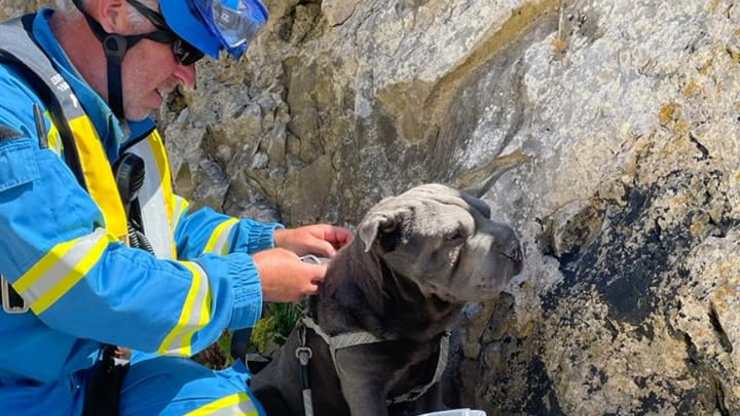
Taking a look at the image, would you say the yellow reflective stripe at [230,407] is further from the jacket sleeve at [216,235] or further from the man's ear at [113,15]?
the man's ear at [113,15]

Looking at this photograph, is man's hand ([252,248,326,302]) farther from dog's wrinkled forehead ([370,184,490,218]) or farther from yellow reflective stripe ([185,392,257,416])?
yellow reflective stripe ([185,392,257,416])

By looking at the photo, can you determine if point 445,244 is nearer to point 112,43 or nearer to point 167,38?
point 167,38

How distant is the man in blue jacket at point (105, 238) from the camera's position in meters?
3.64

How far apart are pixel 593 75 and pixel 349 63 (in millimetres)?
1787

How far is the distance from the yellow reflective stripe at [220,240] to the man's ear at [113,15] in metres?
1.29

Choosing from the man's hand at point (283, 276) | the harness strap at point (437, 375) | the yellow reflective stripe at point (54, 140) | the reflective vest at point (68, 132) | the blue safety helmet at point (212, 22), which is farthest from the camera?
the harness strap at point (437, 375)

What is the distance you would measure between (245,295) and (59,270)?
0.73 meters

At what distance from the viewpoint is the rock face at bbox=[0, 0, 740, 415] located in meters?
4.12

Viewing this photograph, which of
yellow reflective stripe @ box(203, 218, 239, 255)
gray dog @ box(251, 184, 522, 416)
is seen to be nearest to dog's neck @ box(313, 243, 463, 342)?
gray dog @ box(251, 184, 522, 416)

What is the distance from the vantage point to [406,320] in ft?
15.0

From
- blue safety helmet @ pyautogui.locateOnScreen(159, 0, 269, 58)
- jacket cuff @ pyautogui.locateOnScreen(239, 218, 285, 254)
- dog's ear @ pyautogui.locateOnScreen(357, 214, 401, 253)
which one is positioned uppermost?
blue safety helmet @ pyautogui.locateOnScreen(159, 0, 269, 58)

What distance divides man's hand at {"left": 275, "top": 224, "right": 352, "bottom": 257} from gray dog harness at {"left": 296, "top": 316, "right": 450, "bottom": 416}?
1.06 ft

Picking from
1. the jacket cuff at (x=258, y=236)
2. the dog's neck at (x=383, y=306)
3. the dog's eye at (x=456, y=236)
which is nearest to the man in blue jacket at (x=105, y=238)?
the dog's neck at (x=383, y=306)

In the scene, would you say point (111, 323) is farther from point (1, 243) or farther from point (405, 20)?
point (405, 20)
